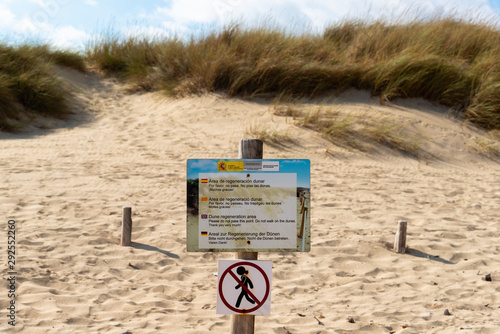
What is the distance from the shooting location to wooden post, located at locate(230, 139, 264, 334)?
243 cm

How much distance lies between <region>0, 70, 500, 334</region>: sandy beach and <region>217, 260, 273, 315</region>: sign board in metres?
0.86

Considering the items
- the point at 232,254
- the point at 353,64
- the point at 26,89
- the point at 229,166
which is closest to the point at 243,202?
the point at 229,166

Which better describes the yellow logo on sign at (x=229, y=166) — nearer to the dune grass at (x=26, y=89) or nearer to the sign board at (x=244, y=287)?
the sign board at (x=244, y=287)

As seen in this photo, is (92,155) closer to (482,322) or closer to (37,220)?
(37,220)

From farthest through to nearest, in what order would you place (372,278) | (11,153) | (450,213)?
1. (11,153)
2. (450,213)
3. (372,278)

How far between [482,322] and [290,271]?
1567 millimetres

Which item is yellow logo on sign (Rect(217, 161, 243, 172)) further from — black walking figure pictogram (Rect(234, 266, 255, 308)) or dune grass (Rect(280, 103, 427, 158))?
dune grass (Rect(280, 103, 427, 158))

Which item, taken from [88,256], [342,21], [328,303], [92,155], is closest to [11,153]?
[92,155]

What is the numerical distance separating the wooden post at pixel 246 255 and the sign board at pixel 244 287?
0.04 meters

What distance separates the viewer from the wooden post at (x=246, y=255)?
2426 mm

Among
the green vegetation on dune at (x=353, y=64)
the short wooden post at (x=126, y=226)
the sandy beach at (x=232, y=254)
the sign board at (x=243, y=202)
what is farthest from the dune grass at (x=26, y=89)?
the sign board at (x=243, y=202)

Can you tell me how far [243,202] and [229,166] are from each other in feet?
0.63

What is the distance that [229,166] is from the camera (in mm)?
2391

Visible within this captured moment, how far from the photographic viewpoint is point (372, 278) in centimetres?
412
